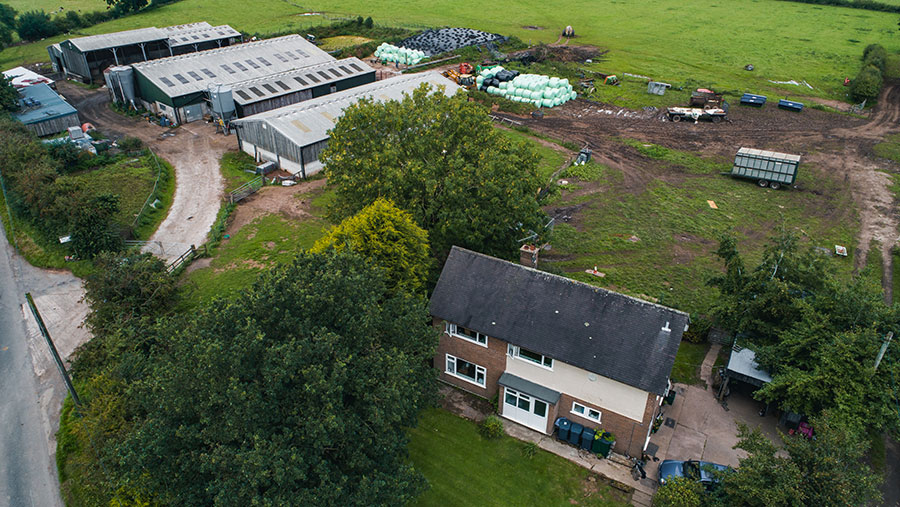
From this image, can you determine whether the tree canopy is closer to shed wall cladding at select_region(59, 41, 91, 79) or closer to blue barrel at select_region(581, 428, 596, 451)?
blue barrel at select_region(581, 428, 596, 451)

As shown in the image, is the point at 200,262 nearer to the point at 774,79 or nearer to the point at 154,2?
the point at 774,79

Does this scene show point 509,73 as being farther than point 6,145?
Yes

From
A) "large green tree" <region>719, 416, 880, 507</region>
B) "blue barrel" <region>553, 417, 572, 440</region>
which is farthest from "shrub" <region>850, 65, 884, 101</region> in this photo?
"blue barrel" <region>553, 417, 572, 440</region>

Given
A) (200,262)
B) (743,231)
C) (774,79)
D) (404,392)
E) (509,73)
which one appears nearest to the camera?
(404,392)

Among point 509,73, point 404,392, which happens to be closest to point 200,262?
point 404,392

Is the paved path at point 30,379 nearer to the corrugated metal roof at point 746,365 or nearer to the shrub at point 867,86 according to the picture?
the corrugated metal roof at point 746,365

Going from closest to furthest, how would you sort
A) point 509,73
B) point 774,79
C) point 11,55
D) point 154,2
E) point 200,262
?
point 200,262, point 509,73, point 774,79, point 11,55, point 154,2

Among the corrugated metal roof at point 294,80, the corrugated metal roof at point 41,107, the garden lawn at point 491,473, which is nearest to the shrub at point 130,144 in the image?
the corrugated metal roof at point 41,107
